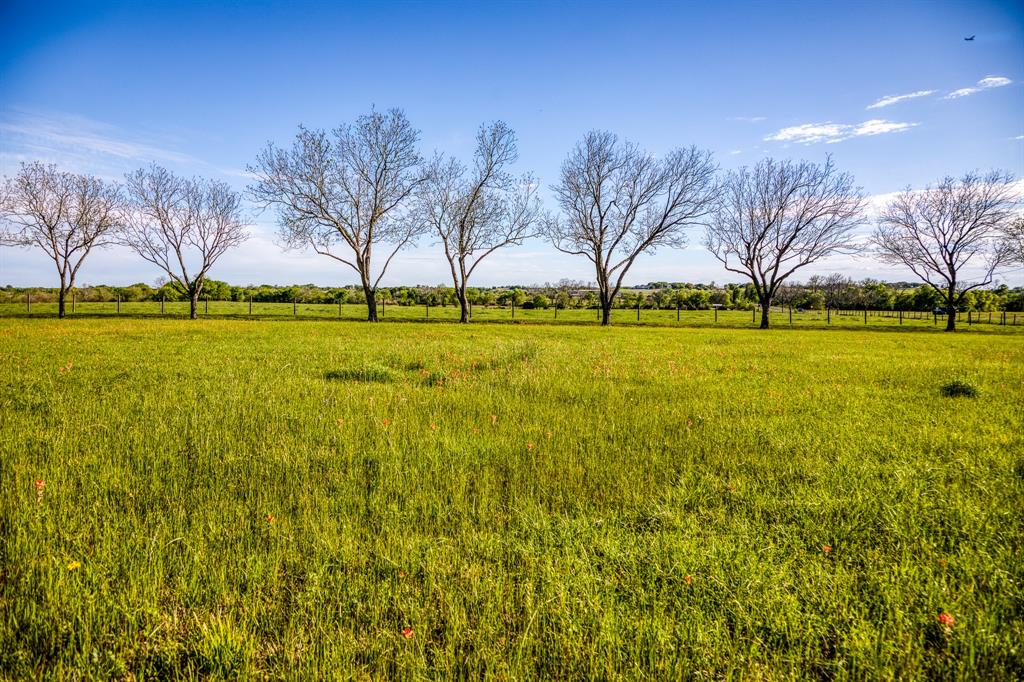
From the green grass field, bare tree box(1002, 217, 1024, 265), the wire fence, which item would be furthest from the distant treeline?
the green grass field

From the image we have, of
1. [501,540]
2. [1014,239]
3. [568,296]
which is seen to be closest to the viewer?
[501,540]

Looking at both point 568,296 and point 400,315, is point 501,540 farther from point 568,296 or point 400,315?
point 568,296

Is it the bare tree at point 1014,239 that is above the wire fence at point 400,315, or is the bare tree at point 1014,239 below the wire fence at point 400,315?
above

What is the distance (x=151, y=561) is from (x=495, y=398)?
5.01 metres

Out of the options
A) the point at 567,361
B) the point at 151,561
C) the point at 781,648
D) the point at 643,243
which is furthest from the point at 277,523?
the point at 643,243

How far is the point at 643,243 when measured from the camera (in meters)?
41.1

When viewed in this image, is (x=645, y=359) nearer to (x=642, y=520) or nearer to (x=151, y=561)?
(x=642, y=520)

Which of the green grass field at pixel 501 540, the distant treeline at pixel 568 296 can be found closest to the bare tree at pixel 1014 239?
the distant treeline at pixel 568 296

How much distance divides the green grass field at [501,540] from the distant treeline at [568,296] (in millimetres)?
60415

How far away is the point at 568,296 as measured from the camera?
6950 centimetres

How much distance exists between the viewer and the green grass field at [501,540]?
214 centimetres

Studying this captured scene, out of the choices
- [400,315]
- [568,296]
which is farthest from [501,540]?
[568,296]

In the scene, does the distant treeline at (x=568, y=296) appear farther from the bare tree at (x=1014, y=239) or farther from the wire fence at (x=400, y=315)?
the bare tree at (x=1014, y=239)

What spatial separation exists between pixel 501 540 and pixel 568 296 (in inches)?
2658
